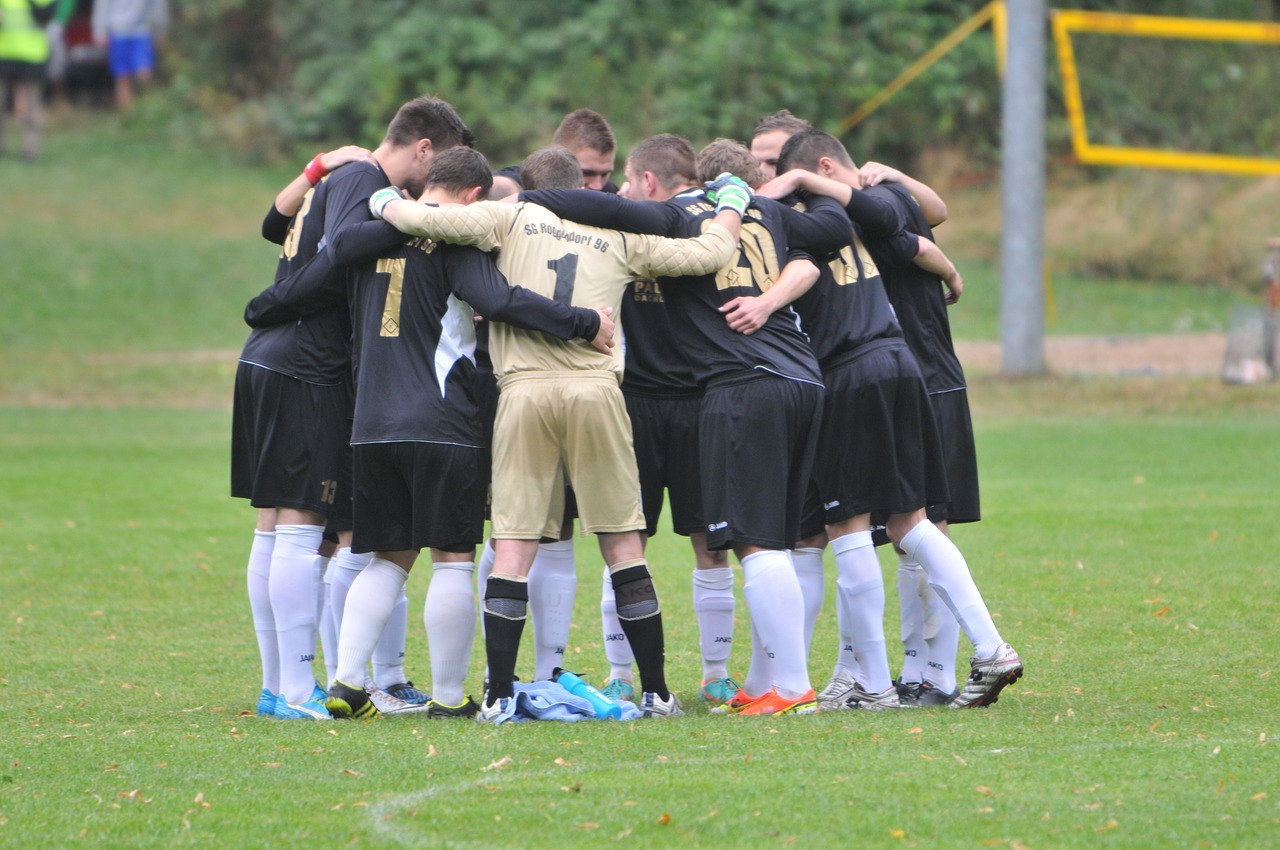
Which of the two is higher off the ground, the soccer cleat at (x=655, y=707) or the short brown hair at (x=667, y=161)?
the short brown hair at (x=667, y=161)

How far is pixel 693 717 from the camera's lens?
5762 mm

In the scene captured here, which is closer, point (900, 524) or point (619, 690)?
point (900, 524)

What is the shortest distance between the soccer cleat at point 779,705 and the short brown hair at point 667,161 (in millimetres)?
2106

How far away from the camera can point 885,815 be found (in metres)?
4.31

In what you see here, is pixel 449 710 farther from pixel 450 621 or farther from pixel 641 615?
pixel 641 615

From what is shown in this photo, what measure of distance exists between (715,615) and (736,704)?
1.43 ft

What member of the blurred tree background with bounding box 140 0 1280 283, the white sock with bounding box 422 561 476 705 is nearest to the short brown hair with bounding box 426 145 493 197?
the white sock with bounding box 422 561 476 705

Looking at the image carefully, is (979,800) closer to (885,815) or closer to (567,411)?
(885,815)

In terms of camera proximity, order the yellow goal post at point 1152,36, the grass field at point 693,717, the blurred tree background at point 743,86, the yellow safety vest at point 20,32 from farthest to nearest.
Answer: the blurred tree background at point 743,86, the yellow goal post at point 1152,36, the yellow safety vest at point 20,32, the grass field at point 693,717

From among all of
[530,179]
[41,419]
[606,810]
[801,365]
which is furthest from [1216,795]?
[41,419]

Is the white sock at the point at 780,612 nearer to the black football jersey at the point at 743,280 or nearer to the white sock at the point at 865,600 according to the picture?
the white sock at the point at 865,600

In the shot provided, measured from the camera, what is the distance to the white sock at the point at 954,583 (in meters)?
5.79

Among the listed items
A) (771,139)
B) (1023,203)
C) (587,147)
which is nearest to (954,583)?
(771,139)

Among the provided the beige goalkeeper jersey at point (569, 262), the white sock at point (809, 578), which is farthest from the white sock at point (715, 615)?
the beige goalkeeper jersey at point (569, 262)
